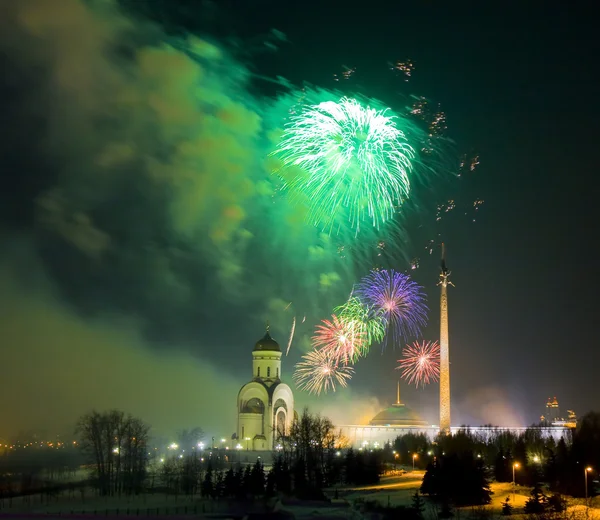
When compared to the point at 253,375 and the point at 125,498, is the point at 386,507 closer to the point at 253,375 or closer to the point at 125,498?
the point at 125,498

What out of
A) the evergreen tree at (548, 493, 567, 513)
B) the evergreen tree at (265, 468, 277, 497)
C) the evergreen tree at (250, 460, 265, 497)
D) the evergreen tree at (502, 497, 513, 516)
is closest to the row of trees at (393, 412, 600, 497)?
the evergreen tree at (548, 493, 567, 513)

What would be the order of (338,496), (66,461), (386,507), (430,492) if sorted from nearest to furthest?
1. (386,507)
2. (430,492)
3. (338,496)
4. (66,461)

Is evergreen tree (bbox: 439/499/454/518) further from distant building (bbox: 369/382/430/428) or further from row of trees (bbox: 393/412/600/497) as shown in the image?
distant building (bbox: 369/382/430/428)

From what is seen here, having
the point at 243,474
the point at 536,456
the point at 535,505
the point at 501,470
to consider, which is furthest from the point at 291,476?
the point at 535,505

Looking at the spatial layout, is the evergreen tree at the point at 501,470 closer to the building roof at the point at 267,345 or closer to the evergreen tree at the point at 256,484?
the evergreen tree at the point at 256,484

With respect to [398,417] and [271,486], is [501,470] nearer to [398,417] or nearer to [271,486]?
[271,486]

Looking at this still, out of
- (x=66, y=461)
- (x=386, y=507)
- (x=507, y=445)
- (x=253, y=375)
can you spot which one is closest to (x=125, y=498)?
(x=386, y=507)
